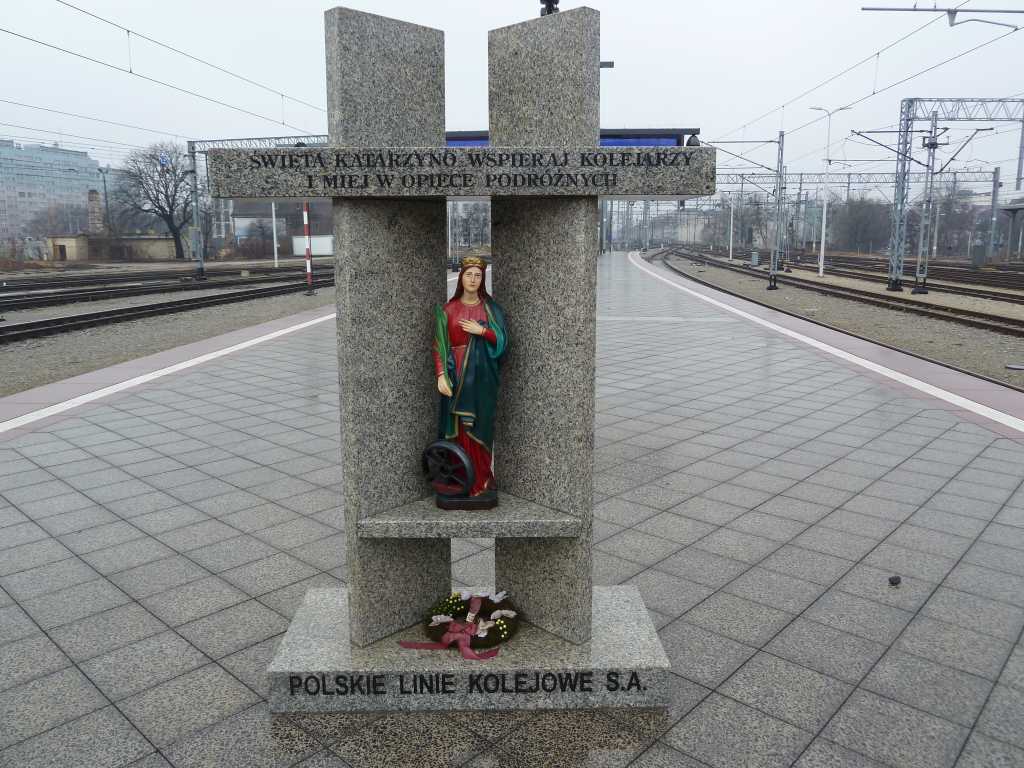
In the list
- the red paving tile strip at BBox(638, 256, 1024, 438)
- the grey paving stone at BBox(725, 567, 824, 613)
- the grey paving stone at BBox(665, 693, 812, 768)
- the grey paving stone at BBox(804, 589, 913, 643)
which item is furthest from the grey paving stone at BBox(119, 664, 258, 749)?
the red paving tile strip at BBox(638, 256, 1024, 438)

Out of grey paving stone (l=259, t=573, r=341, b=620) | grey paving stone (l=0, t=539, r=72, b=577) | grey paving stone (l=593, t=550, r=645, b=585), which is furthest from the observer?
grey paving stone (l=0, t=539, r=72, b=577)

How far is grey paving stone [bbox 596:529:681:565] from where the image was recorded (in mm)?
5703

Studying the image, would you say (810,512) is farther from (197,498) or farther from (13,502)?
(13,502)

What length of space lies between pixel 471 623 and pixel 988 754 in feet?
7.87

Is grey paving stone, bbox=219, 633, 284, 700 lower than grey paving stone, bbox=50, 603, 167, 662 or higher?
lower

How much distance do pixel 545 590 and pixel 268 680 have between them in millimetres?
1429

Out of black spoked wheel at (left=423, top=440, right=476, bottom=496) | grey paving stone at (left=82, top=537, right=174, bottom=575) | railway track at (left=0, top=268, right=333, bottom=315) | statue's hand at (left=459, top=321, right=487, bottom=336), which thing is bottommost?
grey paving stone at (left=82, top=537, right=174, bottom=575)

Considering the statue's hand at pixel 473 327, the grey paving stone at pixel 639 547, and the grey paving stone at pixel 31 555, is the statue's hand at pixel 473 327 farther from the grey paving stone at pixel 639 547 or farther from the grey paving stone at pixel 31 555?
the grey paving stone at pixel 31 555

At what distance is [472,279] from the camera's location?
388 centimetres

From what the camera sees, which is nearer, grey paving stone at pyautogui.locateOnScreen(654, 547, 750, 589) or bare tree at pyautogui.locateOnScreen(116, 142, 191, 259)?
grey paving stone at pyautogui.locateOnScreen(654, 547, 750, 589)

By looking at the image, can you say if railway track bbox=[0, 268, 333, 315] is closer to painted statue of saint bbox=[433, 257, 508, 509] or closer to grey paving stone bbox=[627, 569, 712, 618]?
grey paving stone bbox=[627, 569, 712, 618]

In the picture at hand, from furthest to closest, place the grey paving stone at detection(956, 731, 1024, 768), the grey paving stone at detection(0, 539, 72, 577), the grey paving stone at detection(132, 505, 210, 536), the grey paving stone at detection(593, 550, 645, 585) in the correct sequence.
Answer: the grey paving stone at detection(132, 505, 210, 536) → the grey paving stone at detection(0, 539, 72, 577) → the grey paving stone at detection(593, 550, 645, 585) → the grey paving stone at detection(956, 731, 1024, 768)

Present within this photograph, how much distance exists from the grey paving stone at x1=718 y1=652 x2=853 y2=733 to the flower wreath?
1.14 m

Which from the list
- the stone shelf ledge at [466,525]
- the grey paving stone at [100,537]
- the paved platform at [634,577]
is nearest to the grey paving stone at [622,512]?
the paved platform at [634,577]
